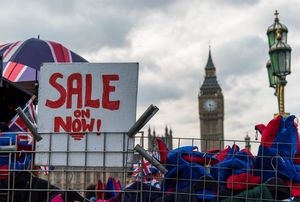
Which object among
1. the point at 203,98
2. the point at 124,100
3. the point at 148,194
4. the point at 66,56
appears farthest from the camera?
the point at 203,98

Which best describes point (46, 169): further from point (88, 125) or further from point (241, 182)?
point (241, 182)

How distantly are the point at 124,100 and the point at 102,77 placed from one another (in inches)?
6.2

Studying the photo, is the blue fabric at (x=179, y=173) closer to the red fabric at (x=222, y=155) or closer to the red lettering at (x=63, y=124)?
the red fabric at (x=222, y=155)

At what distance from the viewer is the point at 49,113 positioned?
2.61 metres

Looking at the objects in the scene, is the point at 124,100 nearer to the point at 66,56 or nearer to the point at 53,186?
the point at 53,186

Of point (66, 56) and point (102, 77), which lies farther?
point (66, 56)

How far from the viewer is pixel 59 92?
102 inches

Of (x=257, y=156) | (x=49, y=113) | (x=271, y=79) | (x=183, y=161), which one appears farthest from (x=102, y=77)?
(x=271, y=79)

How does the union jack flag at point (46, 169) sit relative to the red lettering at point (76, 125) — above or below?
below

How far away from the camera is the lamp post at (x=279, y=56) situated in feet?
24.4

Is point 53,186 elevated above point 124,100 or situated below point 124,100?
below

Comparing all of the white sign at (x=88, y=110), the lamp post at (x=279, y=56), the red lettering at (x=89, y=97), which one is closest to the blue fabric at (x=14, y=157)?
the white sign at (x=88, y=110)

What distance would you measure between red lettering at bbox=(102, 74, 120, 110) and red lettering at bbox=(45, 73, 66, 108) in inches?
7.8

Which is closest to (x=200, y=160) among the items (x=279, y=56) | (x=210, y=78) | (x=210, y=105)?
(x=279, y=56)
